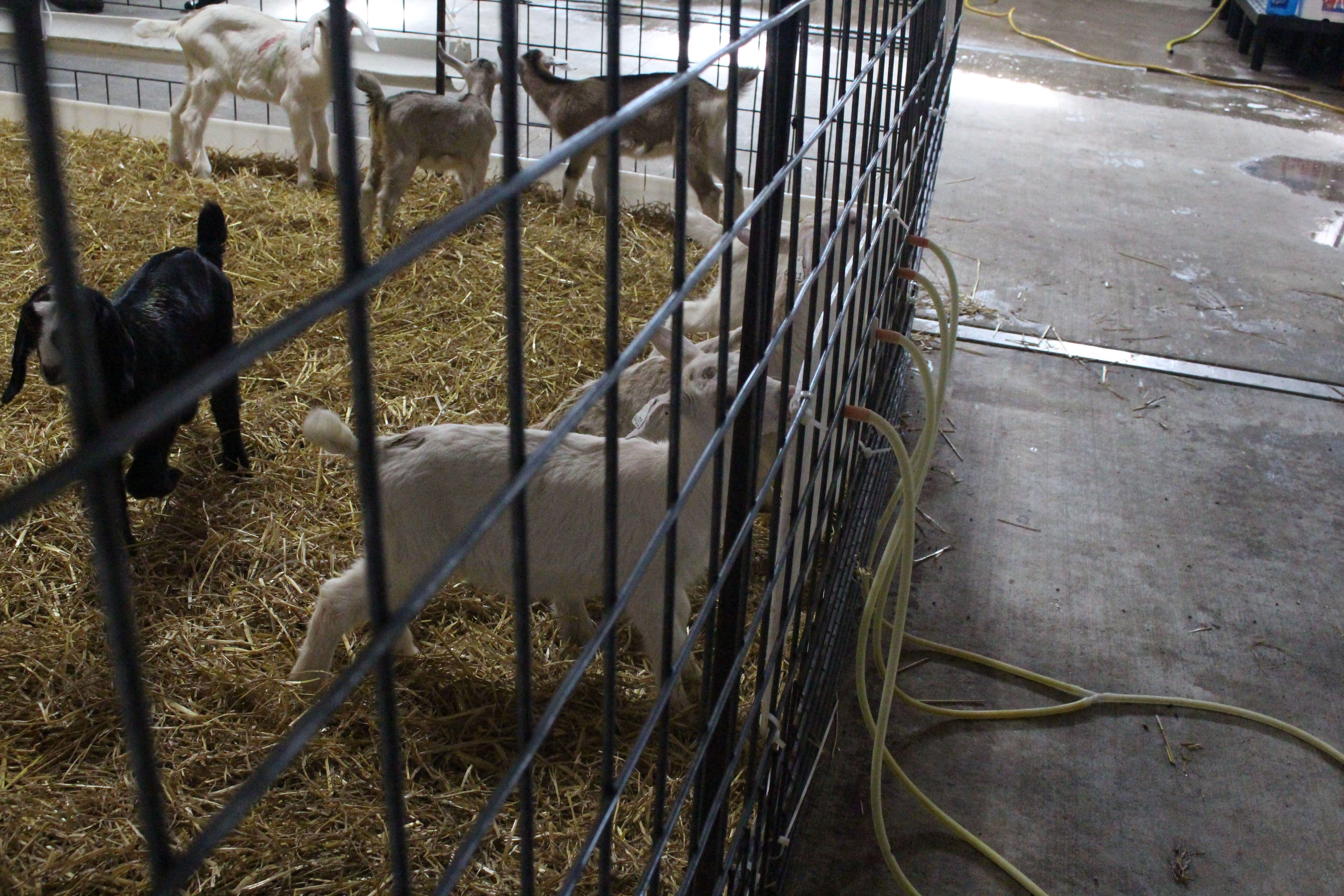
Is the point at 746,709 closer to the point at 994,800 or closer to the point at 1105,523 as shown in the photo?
the point at 994,800

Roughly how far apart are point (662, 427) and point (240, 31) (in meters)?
4.14

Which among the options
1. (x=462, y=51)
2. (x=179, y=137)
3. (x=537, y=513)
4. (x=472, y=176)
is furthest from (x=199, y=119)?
(x=537, y=513)

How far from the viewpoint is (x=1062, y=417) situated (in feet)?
13.0

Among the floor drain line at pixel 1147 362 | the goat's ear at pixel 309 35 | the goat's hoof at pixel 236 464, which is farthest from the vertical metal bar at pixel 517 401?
the goat's ear at pixel 309 35

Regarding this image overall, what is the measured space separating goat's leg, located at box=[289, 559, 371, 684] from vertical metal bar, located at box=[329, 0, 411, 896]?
1.66 m

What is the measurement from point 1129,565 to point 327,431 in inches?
88.9

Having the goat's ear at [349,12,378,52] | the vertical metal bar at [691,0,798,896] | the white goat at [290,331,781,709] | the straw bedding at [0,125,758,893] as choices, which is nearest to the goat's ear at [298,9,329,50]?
the goat's ear at [349,12,378,52]

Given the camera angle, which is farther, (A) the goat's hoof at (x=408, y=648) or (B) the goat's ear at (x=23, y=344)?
(A) the goat's hoof at (x=408, y=648)

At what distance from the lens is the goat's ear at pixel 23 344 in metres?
2.26

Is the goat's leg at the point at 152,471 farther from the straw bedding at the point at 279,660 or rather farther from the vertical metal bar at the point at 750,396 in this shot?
the vertical metal bar at the point at 750,396

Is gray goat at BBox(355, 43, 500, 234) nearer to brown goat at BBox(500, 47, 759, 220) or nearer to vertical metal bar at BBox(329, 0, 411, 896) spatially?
brown goat at BBox(500, 47, 759, 220)

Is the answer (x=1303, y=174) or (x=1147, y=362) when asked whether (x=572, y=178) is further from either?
(x=1303, y=174)

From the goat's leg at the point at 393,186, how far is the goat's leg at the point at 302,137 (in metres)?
0.60

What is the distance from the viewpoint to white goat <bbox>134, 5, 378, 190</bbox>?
5.17m
